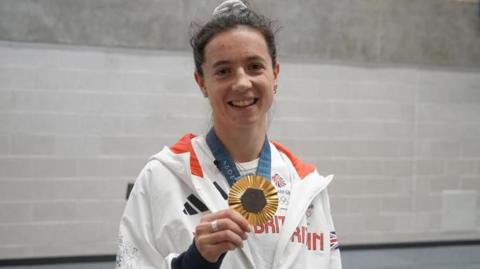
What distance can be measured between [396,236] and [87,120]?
301 cm

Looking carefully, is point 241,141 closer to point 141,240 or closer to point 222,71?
point 222,71

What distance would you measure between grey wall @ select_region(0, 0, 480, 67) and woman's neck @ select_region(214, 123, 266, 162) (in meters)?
2.87

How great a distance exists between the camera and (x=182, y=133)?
4004 millimetres

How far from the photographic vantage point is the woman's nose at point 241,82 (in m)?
1.08

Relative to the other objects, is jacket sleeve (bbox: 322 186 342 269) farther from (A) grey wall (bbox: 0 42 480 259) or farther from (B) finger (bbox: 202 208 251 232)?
(A) grey wall (bbox: 0 42 480 259)

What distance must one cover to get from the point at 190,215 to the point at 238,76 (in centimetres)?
34

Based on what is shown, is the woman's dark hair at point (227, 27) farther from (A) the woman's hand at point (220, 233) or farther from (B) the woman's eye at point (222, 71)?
(A) the woman's hand at point (220, 233)

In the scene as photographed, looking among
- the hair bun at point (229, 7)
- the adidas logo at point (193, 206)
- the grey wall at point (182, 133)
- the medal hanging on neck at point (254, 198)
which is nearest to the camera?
the medal hanging on neck at point (254, 198)

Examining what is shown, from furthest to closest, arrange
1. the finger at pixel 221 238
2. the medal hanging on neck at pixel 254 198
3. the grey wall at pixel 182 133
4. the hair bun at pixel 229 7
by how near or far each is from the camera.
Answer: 1. the grey wall at pixel 182 133
2. the hair bun at pixel 229 7
3. the medal hanging on neck at pixel 254 198
4. the finger at pixel 221 238

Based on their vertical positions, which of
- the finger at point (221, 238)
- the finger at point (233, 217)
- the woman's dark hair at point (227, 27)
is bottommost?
the finger at point (221, 238)

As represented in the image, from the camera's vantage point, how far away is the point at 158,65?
3.93 metres

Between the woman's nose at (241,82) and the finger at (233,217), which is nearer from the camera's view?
the finger at (233,217)

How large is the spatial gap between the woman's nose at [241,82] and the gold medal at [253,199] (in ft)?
0.67

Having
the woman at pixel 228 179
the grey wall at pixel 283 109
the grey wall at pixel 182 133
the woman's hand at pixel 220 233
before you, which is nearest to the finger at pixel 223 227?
the woman's hand at pixel 220 233
